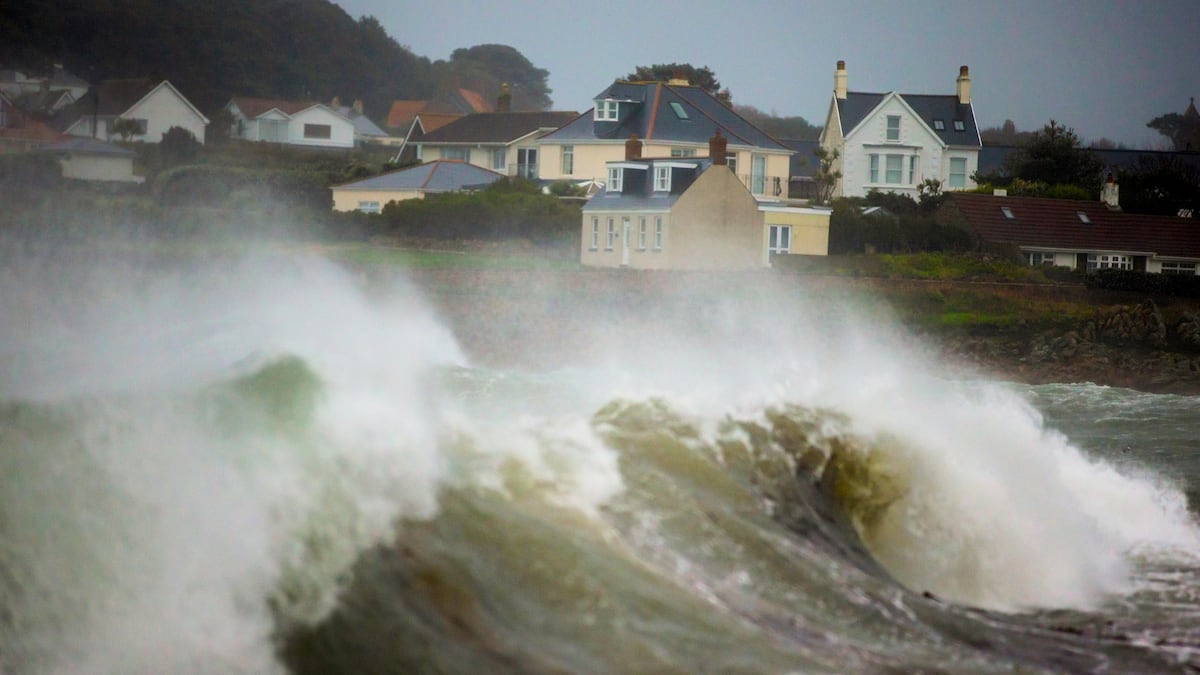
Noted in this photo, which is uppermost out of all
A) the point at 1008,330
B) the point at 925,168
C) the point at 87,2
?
the point at 87,2

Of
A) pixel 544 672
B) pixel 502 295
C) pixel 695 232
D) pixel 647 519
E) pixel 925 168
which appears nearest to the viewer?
pixel 544 672

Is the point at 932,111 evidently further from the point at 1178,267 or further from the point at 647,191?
the point at 647,191

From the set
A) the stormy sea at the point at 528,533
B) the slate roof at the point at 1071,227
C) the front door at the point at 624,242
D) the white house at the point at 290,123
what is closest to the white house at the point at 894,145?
the slate roof at the point at 1071,227

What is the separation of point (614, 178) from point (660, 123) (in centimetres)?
A: 1341

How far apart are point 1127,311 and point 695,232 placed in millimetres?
13840

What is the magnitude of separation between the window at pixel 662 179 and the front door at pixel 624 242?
1581 mm

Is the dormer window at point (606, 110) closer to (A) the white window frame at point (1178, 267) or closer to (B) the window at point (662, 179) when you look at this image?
(B) the window at point (662, 179)

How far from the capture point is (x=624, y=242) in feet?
161

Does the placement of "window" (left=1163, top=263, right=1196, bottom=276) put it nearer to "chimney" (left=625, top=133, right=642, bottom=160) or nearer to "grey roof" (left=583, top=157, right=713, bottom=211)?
"grey roof" (left=583, top=157, right=713, bottom=211)

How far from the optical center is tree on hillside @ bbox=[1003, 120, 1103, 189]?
67438mm

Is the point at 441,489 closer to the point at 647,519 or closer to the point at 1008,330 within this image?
the point at 647,519

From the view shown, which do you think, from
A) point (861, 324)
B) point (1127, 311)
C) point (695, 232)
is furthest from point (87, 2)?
point (1127, 311)

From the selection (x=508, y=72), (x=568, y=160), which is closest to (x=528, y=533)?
(x=568, y=160)

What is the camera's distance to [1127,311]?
44719 mm
